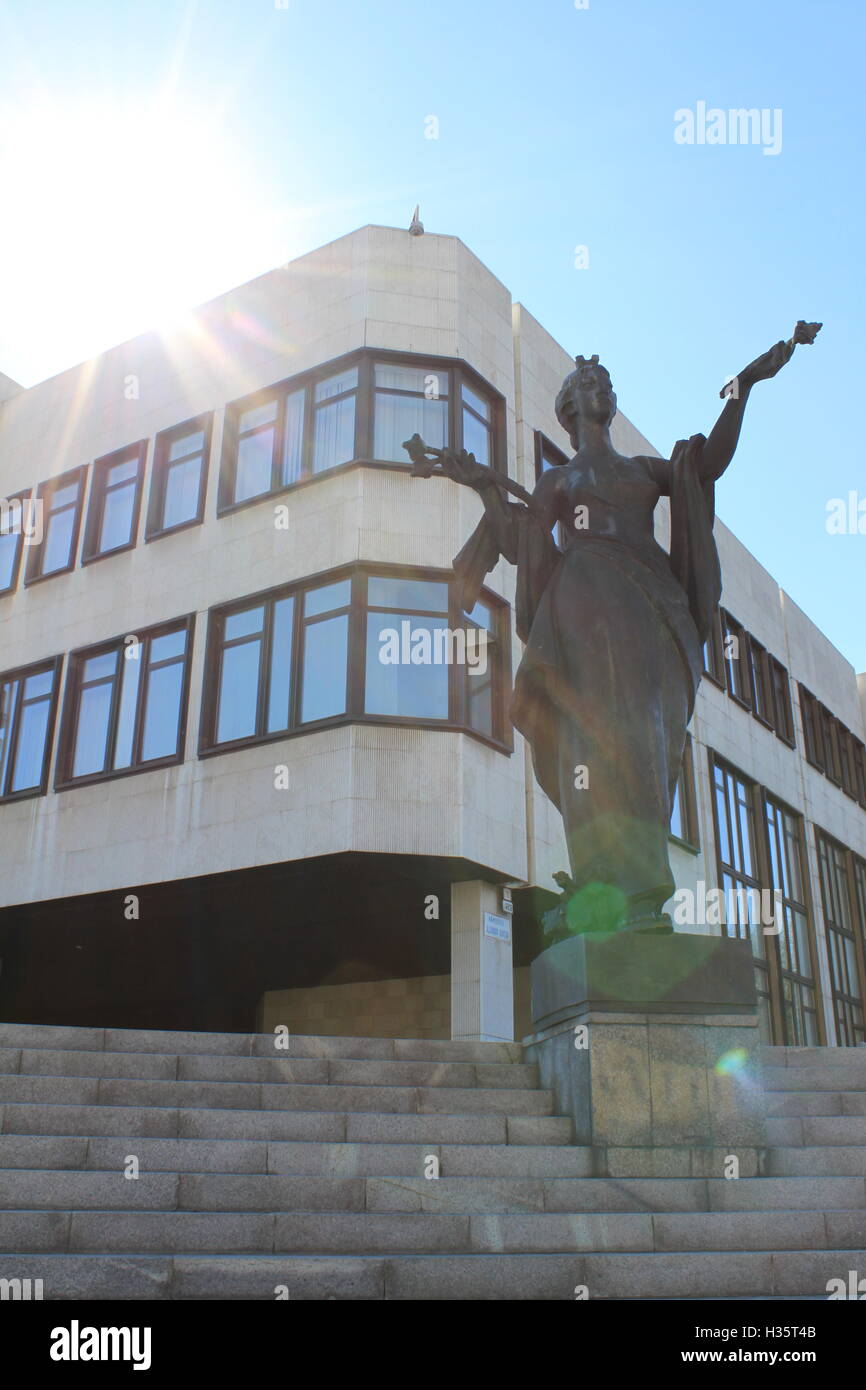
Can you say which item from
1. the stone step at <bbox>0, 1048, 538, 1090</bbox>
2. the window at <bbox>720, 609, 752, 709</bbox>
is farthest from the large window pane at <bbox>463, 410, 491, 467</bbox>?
the stone step at <bbox>0, 1048, 538, 1090</bbox>

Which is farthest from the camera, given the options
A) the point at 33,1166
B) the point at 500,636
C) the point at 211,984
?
the point at 211,984

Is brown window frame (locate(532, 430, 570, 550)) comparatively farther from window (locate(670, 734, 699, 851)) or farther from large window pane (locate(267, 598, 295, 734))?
window (locate(670, 734, 699, 851))

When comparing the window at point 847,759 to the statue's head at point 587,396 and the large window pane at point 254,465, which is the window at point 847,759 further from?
the statue's head at point 587,396

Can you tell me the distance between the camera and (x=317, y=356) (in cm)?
1858

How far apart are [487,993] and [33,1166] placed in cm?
1134

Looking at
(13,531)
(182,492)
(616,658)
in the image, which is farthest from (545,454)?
(616,658)

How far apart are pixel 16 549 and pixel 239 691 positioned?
6.55m

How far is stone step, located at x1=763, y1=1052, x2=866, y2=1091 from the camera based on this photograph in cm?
725

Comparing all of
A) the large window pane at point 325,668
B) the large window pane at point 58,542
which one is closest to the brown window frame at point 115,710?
the large window pane at point 58,542

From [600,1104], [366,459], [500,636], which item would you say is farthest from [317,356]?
[600,1104]

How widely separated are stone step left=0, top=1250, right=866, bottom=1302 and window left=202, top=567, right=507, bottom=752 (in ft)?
37.4

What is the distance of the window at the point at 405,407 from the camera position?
17750 mm
